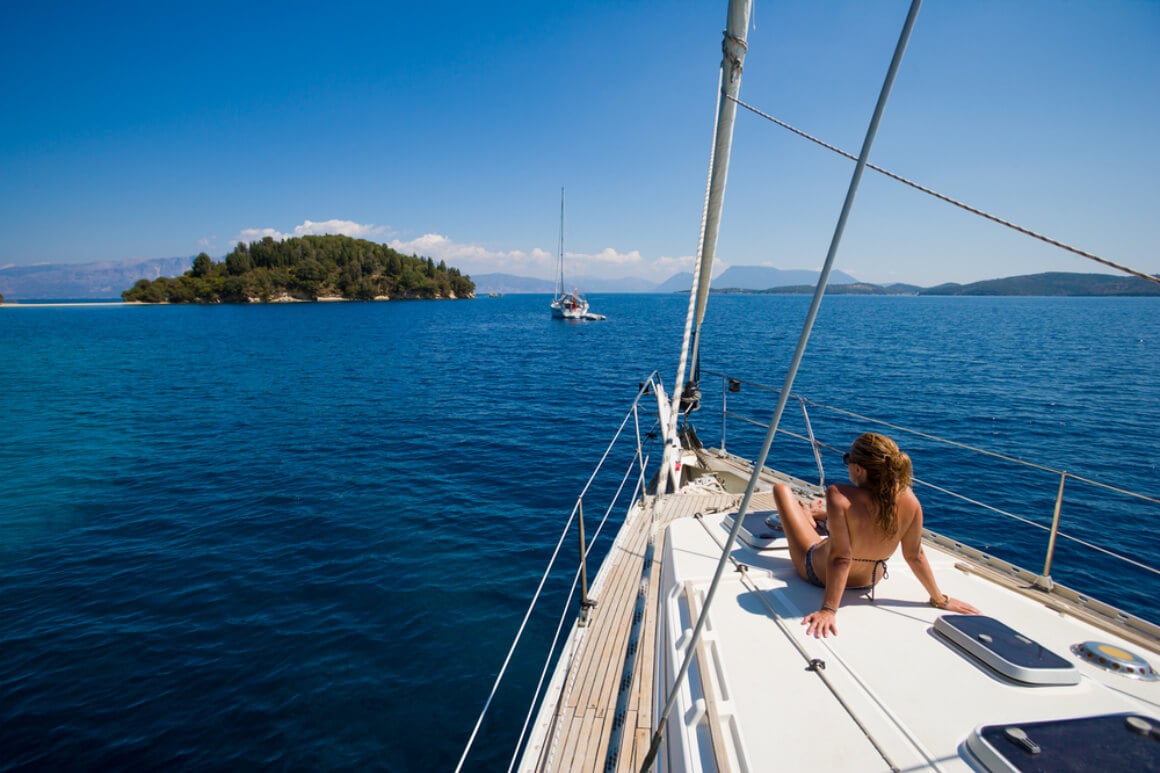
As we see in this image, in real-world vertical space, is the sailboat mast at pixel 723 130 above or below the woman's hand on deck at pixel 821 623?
above

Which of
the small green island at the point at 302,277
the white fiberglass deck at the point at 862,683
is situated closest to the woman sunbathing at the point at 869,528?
the white fiberglass deck at the point at 862,683

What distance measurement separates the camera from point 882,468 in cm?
339

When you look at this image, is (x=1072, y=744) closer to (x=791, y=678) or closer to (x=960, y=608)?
(x=791, y=678)

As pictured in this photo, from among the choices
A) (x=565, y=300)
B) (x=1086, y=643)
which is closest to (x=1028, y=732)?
(x=1086, y=643)

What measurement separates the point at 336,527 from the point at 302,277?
154 meters

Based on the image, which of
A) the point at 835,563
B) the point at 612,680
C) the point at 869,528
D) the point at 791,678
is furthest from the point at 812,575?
the point at 612,680

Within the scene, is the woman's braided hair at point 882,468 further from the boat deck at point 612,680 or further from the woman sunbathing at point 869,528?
the boat deck at point 612,680

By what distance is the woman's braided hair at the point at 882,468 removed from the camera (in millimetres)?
3385

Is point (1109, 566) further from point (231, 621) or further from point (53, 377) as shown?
point (53, 377)

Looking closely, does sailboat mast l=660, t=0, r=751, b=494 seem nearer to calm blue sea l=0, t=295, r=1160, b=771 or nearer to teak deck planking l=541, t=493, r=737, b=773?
teak deck planking l=541, t=493, r=737, b=773

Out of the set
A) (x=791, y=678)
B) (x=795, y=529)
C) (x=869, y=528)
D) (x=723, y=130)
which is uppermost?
(x=723, y=130)

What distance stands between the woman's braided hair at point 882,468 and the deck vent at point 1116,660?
4.39 ft

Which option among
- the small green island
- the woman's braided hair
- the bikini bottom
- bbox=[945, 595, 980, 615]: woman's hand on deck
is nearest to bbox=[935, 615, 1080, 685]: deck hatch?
bbox=[945, 595, 980, 615]: woman's hand on deck

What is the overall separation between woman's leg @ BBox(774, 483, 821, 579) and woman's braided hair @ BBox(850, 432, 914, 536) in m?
0.66
